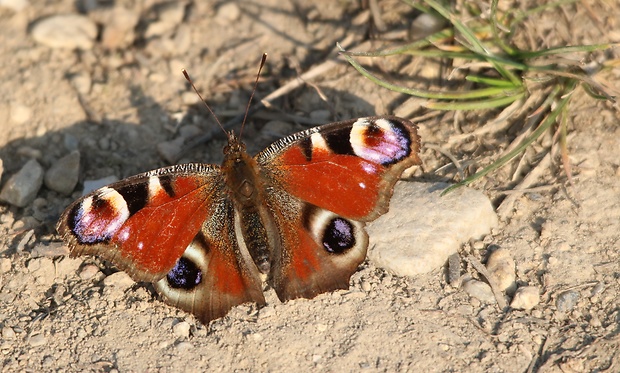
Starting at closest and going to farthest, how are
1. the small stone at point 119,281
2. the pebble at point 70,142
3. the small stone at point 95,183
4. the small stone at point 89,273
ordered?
1. the small stone at point 119,281
2. the small stone at point 89,273
3. the small stone at point 95,183
4. the pebble at point 70,142

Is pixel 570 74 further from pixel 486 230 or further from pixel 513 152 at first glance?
pixel 486 230

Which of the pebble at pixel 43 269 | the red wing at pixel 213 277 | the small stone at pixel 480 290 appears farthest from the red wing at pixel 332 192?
the pebble at pixel 43 269

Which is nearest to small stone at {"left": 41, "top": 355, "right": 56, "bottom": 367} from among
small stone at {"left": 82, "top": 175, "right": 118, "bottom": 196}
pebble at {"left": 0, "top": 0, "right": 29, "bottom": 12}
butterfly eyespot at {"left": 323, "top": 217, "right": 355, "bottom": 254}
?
small stone at {"left": 82, "top": 175, "right": 118, "bottom": 196}

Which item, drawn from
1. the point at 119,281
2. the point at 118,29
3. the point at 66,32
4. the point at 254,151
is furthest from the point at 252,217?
the point at 66,32

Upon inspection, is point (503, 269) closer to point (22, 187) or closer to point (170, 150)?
point (170, 150)

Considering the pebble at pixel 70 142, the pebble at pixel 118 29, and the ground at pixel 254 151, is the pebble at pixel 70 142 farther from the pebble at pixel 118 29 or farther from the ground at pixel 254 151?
the pebble at pixel 118 29

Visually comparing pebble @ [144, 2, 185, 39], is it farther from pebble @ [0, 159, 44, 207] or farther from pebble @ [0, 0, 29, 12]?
pebble @ [0, 159, 44, 207]
